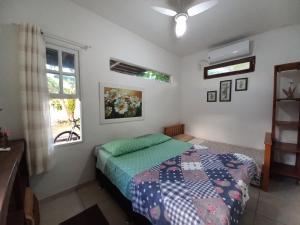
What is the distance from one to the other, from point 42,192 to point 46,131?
2.80ft

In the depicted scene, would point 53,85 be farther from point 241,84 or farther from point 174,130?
point 241,84

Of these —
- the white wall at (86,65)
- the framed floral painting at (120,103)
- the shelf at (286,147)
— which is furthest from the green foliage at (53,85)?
the shelf at (286,147)

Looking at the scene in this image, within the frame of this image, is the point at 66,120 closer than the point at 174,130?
Yes

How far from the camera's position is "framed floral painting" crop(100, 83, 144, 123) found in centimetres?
235

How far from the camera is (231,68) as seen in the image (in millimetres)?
3051

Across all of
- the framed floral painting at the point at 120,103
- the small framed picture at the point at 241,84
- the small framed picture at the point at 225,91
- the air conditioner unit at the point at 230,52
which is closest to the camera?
the framed floral painting at the point at 120,103

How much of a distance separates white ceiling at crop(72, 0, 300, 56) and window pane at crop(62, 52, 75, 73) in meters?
0.76

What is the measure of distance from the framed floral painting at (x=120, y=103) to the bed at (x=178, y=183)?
603mm

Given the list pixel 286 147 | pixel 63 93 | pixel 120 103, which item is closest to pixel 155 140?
pixel 120 103

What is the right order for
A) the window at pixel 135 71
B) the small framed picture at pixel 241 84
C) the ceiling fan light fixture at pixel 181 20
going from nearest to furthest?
1. the ceiling fan light fixture at pixel 181 20
2. the window at pixel 135 71
3. the small framed picture at pixel 241 84

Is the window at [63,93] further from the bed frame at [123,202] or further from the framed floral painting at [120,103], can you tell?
the bed frame at [123,202]

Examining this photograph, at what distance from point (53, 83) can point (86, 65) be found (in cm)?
53

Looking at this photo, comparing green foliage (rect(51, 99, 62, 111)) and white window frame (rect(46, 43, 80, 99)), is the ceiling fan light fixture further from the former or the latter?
green foliage (rect(51, 99, 62, 111))

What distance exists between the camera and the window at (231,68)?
2811 millimetres
